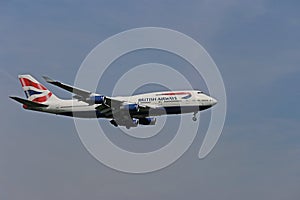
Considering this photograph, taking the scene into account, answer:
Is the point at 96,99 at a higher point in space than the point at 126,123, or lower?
lower

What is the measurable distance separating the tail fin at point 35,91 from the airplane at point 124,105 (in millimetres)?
2066

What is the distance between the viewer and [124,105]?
113625mm

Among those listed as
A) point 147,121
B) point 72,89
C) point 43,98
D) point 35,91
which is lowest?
point 72,89

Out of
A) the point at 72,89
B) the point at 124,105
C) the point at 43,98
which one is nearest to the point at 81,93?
the point at 72,89

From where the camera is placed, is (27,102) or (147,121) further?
(147,121)

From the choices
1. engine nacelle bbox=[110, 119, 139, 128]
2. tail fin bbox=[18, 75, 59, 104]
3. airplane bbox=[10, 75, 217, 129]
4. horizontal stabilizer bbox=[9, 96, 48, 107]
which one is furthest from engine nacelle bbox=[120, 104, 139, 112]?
tail fin bbox=[18, 75, 59, 104]

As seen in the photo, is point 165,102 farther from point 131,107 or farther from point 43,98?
point 43,98

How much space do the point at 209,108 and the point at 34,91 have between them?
39154 millimetres

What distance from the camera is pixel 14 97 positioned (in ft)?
357

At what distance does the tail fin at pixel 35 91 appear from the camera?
126 metres

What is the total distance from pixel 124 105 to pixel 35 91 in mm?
25270

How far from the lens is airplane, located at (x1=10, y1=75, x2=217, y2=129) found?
11131 centimetres

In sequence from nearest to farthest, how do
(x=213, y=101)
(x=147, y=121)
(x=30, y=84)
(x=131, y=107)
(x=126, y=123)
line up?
(x=131, y=107), (x=213, y=101), (x=126, y=123), (x=147, y=121), (x=30, y=84)

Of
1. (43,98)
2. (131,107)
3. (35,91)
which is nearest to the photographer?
(131,107)
